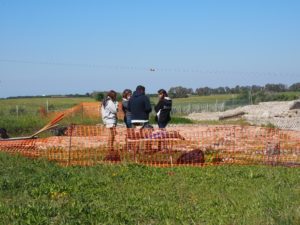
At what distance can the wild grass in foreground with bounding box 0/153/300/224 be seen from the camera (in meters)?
5.84

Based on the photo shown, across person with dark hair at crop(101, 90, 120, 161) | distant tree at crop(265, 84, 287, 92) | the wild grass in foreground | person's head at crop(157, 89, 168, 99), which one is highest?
distant tree at crop(265, 84, 287, 92)

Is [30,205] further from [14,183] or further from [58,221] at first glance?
[14,183]

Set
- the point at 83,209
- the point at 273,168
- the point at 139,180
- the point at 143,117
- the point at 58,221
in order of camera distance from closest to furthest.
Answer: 1. the point at 58,221
2. the point at 83,209
3. the point at 139,180
4. the point at 273,168
5. the point at 143,117

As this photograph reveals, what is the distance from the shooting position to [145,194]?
7391mm

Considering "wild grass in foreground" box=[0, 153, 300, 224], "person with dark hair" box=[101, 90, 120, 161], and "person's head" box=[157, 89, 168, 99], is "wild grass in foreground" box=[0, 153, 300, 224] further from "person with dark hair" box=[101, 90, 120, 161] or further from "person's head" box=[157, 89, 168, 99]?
"person's head" box=[157, 89, 168, 99]

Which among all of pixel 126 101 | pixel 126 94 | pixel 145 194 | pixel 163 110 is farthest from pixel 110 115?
pixel 145 194

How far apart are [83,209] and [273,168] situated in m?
4.99

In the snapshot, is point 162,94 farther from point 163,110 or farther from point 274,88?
point 274,88

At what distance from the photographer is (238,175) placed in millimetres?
9031

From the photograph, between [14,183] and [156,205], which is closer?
[156,205]

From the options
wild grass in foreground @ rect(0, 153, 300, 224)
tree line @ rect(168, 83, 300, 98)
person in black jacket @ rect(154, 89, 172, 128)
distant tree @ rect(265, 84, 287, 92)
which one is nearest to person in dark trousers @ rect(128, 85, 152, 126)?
person in black jacket @ rect(154, 89, 172, 128)

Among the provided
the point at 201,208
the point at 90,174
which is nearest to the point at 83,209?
the point at 201,208

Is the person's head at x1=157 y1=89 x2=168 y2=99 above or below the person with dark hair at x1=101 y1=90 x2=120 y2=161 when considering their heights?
above

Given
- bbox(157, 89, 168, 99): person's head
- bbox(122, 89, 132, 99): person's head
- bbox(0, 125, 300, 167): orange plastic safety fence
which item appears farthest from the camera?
bbox(122, 89, 132, 99): person's head
